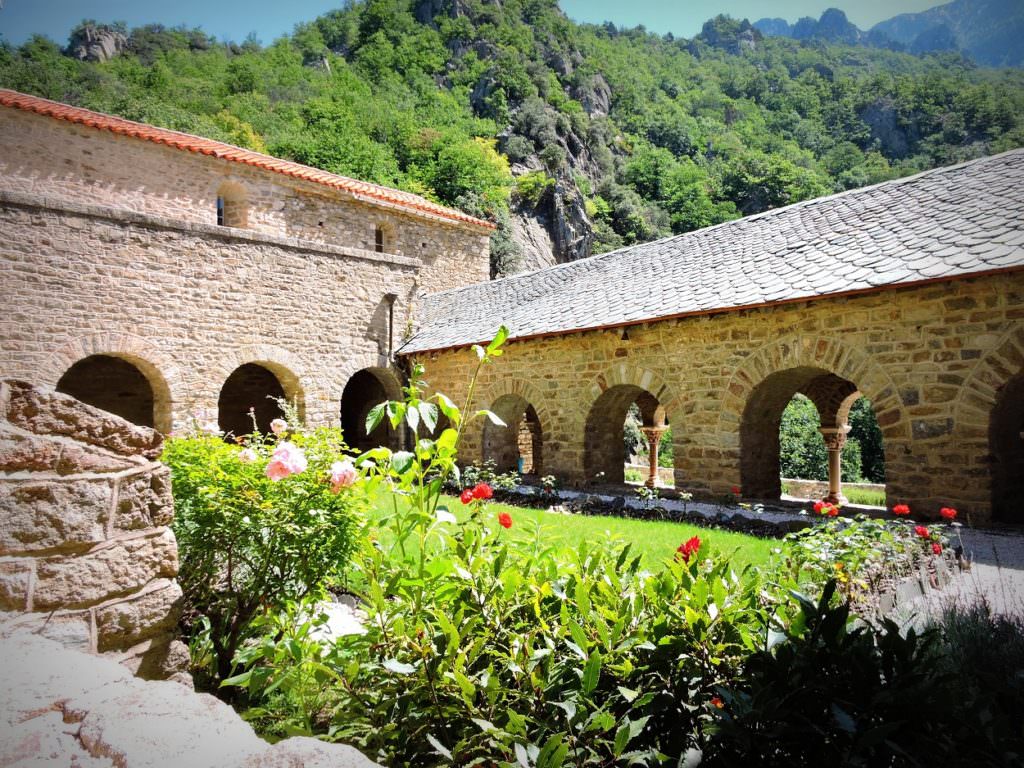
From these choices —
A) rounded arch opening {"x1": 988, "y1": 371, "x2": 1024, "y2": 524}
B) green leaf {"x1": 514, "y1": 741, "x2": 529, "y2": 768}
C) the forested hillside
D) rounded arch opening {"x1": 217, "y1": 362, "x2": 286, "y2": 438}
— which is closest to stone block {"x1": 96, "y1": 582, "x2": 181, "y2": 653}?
green leaf {"x1": 514, "y1": 741, "x2": 529, "y2": 768}

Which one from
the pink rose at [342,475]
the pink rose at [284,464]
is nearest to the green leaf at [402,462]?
the pink rose at [342,475]

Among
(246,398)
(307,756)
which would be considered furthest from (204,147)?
(307,756)

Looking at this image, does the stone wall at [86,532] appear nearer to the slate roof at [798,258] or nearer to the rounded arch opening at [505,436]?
the slate roof at [798,258]

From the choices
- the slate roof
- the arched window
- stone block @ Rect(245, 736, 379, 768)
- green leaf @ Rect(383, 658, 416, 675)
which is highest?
the arched window

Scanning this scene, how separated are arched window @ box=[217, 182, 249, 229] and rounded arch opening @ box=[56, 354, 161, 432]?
4.95m

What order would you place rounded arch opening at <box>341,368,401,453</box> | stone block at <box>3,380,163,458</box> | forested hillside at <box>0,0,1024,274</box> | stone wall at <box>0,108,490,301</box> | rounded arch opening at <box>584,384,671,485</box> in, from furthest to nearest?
1. forested hillside at <box>0,0,1024,274</box>
2. rounded arch opening at <box>341,368,401,453</box>
3. stone wall at <box>0,108,490,301</box>
4. rounded arch opening at <box>584,384,671,485</box>
5. stone block at <box>3,380,163,458</box>

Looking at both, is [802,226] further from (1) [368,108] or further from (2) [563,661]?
(1) [368,108]

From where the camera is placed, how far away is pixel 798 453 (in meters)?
20.9

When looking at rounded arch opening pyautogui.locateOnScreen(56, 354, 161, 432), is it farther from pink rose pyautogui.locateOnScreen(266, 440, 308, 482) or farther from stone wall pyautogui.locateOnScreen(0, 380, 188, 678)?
stone wall pyautogui.locateOnScreen(0, 380, 188, 678)

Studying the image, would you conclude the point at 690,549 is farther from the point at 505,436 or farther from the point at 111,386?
the point at 111,386

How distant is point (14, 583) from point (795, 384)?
918cm

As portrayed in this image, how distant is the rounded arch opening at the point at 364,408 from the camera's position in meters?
14.2

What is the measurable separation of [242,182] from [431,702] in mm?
15844

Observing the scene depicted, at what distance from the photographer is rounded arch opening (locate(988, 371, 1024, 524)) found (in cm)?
645
